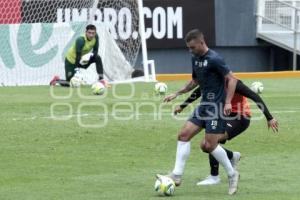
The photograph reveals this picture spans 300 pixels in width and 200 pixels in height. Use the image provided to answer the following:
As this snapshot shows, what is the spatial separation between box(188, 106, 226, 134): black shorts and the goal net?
14.8 m

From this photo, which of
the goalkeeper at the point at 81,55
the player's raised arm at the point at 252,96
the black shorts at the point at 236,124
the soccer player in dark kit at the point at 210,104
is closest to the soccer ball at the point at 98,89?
the goalkeeper at the point at 81,55

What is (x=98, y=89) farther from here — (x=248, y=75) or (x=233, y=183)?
(x=233, y=183)

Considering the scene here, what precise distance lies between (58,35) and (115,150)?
12473 millimetres

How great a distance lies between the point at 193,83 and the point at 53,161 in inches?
100

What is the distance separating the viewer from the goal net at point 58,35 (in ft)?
82.1

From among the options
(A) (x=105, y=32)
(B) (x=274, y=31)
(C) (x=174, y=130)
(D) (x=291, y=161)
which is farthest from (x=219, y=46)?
(D) (x=291, y=161)

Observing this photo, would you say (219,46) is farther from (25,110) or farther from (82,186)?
(82,186)

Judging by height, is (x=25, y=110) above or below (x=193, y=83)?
below

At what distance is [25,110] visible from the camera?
17.9 m

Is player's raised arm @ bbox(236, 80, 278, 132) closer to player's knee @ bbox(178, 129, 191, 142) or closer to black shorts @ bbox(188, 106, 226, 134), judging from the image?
black shorts @ bbox(188, 106, 226, 134)

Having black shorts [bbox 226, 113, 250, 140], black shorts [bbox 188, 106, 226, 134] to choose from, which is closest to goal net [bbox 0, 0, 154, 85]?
black shorts [bbox 226, 113, 250, 140]

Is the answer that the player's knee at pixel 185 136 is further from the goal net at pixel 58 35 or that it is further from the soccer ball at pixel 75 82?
the goal net at pixel 58 35

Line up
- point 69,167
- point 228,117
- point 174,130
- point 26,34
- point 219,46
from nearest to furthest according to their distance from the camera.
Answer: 1. point 228,117
2. point 69,167
3. point 174,130
4. point 26,34
5. point 219,46

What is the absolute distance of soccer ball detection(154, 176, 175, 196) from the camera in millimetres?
9945
